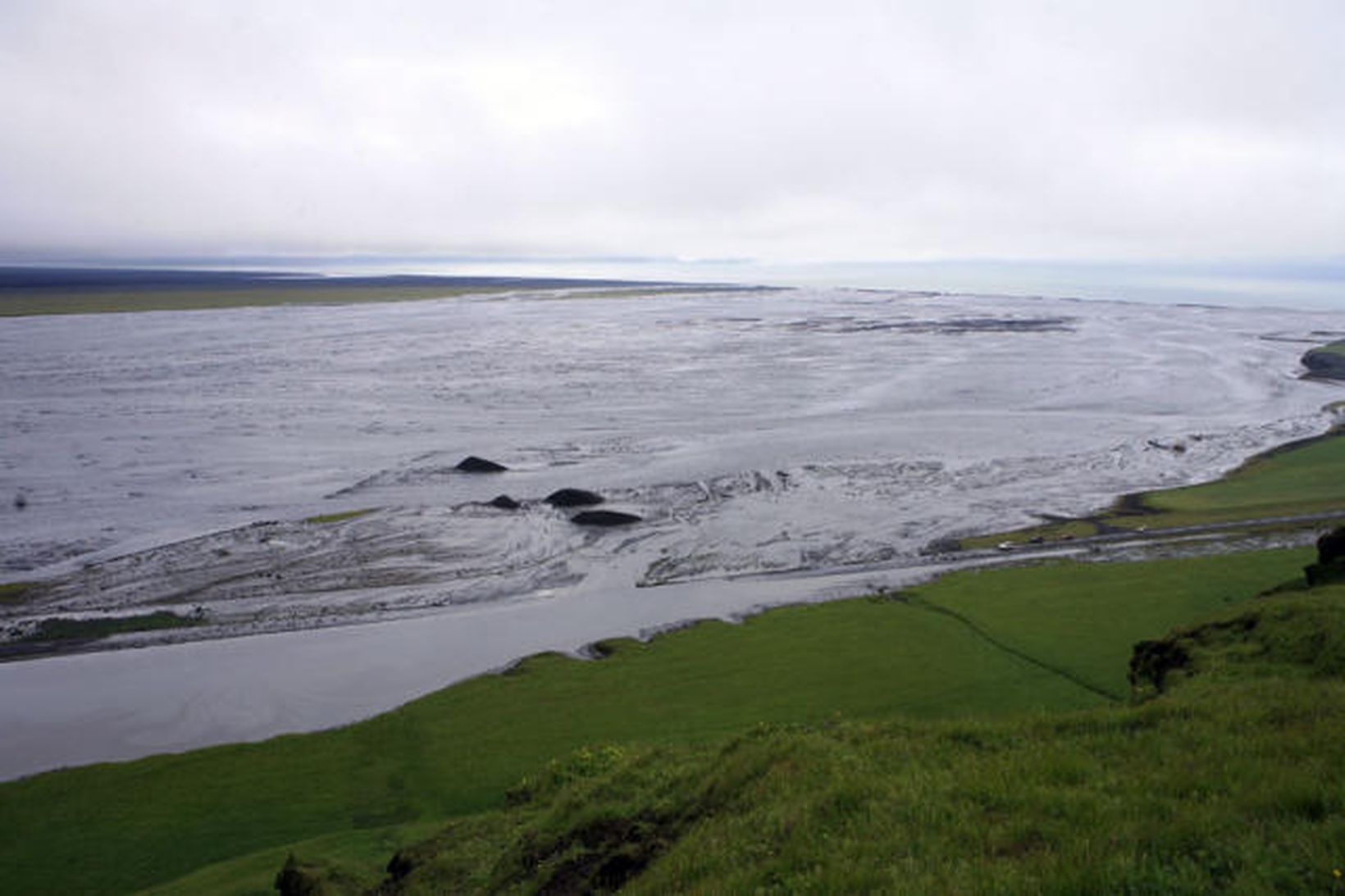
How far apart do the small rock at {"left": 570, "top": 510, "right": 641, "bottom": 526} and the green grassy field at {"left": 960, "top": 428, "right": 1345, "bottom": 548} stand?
13424 millimetres

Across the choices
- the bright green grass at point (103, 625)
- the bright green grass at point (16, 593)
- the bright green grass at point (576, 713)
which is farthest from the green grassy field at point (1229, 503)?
the bright green grass at point (16, 593)

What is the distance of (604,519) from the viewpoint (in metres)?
34.1

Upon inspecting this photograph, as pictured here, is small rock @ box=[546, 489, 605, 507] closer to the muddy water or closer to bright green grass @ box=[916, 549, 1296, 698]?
the muddy water

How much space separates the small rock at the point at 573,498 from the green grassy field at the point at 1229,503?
15.6m

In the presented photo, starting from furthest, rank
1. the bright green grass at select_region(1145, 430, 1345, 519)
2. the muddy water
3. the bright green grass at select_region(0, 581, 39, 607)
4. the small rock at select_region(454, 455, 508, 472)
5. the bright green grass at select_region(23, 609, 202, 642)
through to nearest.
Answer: the small rock at select_region(454, 455, 508, 472), the bright green grass at select_region(1145, 430, 1345, 519), the bright green grass at select_region(0, 581, 39, 607), the bright green grass at select_region(23, 609, 202, 642), the muddy water

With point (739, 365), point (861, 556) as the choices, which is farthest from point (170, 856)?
point (739, 365)

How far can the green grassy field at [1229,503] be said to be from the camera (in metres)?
32.9

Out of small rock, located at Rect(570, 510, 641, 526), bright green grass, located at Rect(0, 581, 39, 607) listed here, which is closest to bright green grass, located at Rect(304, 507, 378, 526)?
small rock, located at Rect(570, 510, 641, 526)

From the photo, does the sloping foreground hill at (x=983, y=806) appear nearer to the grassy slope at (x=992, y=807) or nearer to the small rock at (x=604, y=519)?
the grassy slope at (x=992, y=807)

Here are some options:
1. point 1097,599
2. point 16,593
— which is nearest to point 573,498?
point 16,593

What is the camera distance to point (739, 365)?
3118 inches

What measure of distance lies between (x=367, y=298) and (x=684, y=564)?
596ft

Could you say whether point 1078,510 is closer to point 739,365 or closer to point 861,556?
point 861,556

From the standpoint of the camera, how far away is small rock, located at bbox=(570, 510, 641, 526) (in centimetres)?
3403
